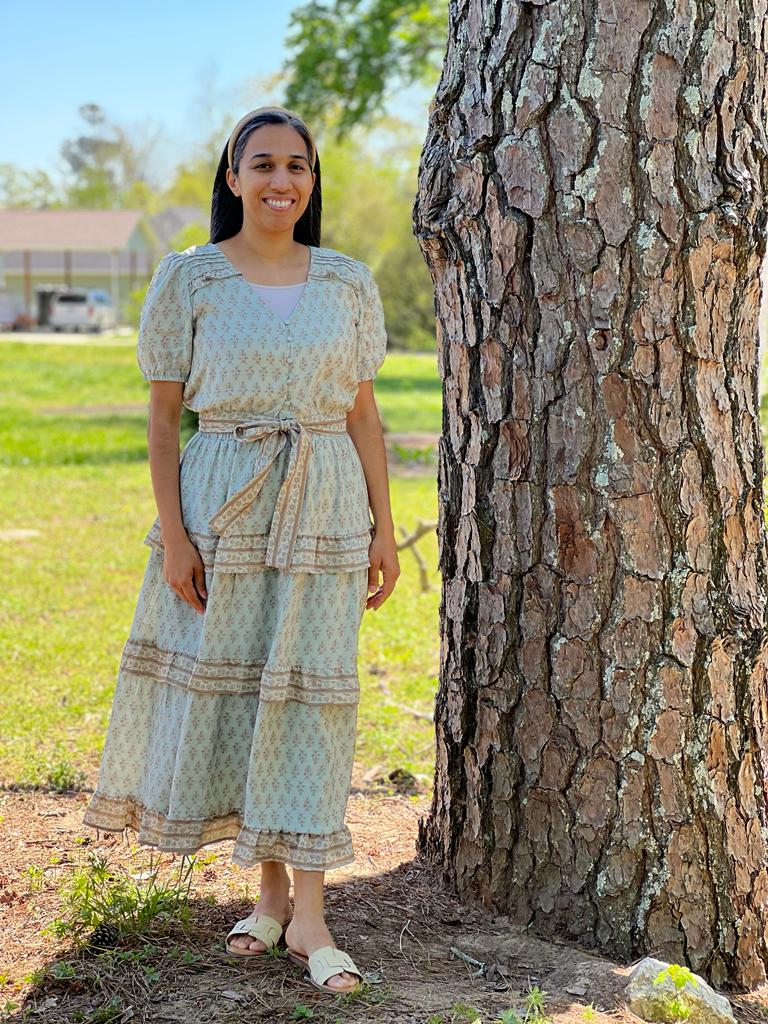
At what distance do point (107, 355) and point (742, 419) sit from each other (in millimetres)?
27381

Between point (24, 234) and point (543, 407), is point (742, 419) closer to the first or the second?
point (543, 407)

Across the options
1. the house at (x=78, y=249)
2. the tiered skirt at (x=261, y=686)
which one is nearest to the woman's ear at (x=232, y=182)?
the tiered skirt at (x=261, y=686)

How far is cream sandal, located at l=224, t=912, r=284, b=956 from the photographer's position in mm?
2959

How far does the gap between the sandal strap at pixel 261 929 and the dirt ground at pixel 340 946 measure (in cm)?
5

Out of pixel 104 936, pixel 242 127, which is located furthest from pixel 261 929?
pixel 242 127

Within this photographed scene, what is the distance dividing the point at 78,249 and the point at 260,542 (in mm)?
48071

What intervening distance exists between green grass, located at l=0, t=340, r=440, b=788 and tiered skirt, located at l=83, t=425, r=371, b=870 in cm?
160

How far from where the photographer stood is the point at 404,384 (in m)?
23.2

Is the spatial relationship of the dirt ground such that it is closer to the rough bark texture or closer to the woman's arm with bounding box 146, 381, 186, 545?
the rough bark texture

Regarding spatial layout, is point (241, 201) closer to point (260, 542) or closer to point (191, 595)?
point (260, 542)

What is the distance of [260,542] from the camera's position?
2891 millimetres

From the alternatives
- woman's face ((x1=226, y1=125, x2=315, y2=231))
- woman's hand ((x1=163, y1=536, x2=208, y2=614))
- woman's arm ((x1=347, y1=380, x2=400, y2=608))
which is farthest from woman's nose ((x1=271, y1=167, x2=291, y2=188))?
woman's hand ((x1=163, y1=536, x2=208, y2=614))

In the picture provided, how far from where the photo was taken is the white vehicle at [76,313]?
41719 millimetres

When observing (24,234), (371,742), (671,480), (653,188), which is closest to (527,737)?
(671,480)
